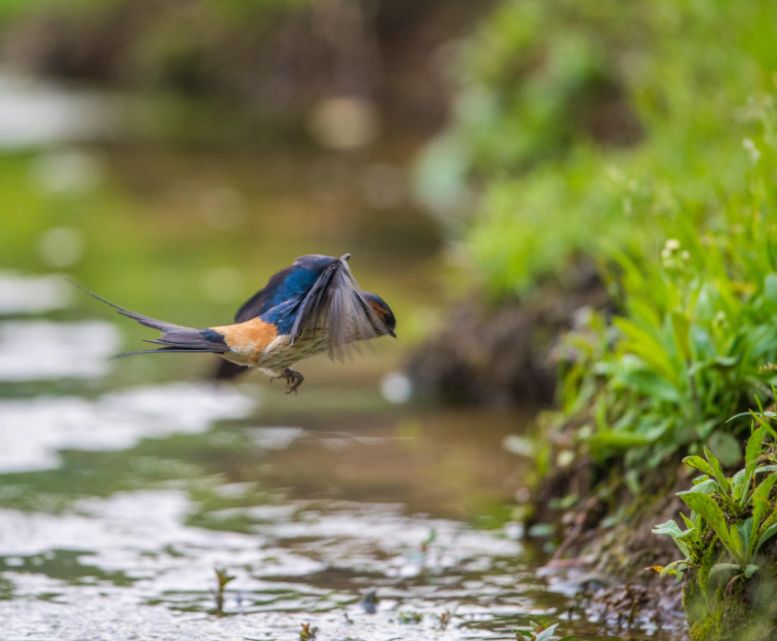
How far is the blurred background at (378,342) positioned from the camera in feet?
12.5

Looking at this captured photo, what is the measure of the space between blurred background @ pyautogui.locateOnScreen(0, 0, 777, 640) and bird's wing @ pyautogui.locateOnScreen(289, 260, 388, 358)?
729 mm

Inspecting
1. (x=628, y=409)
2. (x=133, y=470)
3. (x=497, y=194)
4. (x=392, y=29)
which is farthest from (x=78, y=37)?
(x=628, y=409)

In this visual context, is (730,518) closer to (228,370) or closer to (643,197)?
(643,197)

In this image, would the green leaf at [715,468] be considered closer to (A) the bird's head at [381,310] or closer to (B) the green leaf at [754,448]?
(B) the green leaf at [754,448]

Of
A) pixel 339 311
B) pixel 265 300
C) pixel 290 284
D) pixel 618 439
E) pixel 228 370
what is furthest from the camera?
pixel 228 370

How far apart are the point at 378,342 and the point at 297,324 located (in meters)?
3.56

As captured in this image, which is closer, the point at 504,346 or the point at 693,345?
the point at 693,345

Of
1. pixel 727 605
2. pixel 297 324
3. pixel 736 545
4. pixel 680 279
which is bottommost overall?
pixel 727 605

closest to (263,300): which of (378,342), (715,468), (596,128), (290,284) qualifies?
A: (290,284)

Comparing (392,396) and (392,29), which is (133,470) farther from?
(392,29)

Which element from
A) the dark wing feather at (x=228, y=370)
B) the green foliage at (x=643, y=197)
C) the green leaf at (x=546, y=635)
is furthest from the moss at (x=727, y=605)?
the dark wing feather at (x=228, y=370)

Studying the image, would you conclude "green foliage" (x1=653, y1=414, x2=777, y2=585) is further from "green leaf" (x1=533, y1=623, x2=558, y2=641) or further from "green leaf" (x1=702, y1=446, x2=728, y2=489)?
"green leaf" (x1=533, y1=623, x2=558, y2=641)

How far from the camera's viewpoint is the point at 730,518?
3.00 m

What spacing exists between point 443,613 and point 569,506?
75 centimetres
